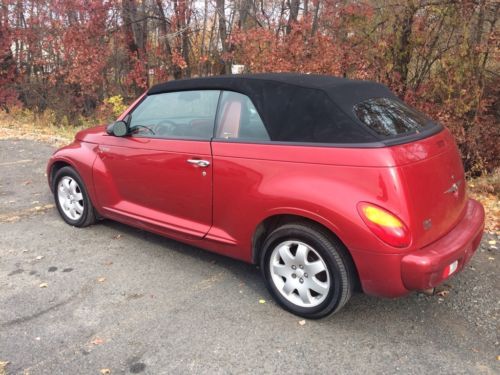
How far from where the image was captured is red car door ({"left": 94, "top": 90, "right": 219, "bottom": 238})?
147 inches

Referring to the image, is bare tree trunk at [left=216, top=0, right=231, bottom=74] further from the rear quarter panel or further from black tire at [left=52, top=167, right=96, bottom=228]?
the rear quarter panel

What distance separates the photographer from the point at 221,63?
1474cm

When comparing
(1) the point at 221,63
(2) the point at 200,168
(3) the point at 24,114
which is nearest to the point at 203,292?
(2) the point at 200,168

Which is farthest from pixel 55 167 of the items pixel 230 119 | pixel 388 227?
pixel 388 227

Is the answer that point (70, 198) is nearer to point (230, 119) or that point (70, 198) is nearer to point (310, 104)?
point (230, 119)

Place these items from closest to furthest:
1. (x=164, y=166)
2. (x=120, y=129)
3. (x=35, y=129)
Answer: (x=164, y=166) → (x=120, y=129) → (x=35, y=129)

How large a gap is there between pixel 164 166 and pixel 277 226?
3.89 ft

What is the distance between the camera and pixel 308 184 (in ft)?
10.0

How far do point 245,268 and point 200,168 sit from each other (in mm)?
1031

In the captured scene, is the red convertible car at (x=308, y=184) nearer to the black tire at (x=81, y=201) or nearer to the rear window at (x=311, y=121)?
the rear window at (x=311, y=121)

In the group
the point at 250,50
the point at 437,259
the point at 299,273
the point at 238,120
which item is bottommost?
the point at 299,273

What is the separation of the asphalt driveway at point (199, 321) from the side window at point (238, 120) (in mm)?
1227

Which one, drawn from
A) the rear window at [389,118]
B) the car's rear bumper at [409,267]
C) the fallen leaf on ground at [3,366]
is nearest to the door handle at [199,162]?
the rear window at [389,118]

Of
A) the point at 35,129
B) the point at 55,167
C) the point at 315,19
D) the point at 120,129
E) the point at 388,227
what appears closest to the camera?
the point at 388,227
